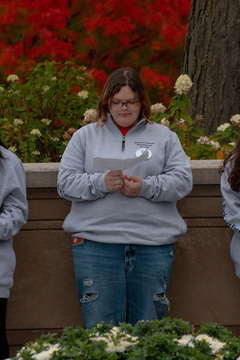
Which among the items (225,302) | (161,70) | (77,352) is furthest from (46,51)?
(77,352)

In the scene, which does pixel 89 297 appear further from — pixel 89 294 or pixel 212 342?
pixel 212 342

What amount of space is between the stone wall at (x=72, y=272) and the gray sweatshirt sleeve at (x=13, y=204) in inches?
27.7

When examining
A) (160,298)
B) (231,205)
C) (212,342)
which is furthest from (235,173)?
(212,342)

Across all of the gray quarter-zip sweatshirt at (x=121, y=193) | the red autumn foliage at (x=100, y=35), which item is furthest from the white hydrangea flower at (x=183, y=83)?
the red autumn foliage at (x=100, y=35)

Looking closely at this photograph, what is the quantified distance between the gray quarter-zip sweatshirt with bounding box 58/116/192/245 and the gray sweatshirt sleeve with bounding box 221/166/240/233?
204 millimetres

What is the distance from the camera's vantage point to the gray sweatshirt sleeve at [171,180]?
11.4ft

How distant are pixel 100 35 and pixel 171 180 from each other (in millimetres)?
7847

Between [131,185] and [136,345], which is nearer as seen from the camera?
[136,345]

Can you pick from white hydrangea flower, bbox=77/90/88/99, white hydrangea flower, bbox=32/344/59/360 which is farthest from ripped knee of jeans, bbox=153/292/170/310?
white hydrangea flower, bbox=77/90/88/99

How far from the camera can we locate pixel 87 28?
1065cm

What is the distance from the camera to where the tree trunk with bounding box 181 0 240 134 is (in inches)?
253

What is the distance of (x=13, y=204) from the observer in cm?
343

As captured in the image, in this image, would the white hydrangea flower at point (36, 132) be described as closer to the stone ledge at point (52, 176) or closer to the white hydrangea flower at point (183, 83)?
the stone ledge at point (52, 176)

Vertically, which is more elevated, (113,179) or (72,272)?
(113,179)
